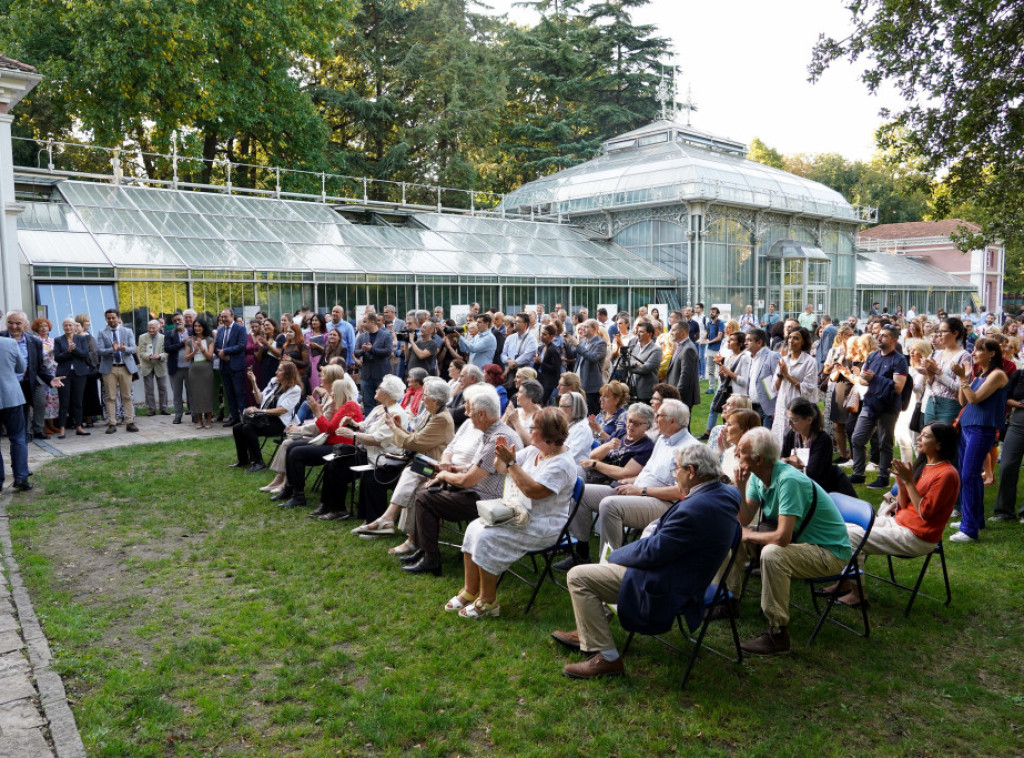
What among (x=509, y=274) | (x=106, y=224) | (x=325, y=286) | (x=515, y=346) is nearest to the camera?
(x=515, y=346)

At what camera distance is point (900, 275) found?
3838 centimetres

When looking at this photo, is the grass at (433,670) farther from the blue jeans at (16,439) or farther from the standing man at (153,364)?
the standing man at (153,364)

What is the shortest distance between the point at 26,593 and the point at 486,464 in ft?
11.2

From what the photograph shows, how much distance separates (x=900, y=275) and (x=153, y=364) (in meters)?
37.6

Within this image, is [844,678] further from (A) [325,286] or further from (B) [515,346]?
(A) [325,286]

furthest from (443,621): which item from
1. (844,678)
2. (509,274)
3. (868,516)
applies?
(509,274)

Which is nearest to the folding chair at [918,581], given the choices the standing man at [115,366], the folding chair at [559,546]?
the folding chair at [559,546]

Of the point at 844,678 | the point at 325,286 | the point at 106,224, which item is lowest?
the point at 844,678

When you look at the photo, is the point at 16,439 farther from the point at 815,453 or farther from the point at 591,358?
the point at 815,453

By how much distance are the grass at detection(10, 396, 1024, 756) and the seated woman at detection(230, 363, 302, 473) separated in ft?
8.76

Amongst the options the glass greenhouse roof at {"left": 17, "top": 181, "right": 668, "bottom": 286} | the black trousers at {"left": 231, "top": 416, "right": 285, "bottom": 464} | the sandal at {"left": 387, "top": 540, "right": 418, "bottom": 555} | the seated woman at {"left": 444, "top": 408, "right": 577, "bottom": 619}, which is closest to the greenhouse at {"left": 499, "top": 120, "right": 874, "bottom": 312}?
the glass greenhouse roof at {"left": 17, "top": 181, "right": 668, "bottom": 286}

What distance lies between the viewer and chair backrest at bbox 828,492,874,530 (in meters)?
4.55

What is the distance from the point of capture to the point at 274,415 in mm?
8625

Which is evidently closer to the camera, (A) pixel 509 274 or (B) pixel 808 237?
(A) pixel 509 274
